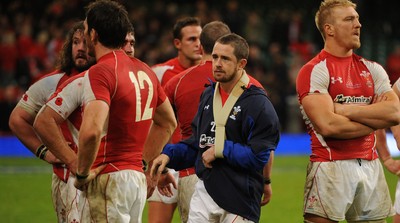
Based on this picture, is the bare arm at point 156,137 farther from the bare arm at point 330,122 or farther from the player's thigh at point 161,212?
the player's thigh at point 161,212

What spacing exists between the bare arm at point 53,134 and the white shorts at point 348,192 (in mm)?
2259

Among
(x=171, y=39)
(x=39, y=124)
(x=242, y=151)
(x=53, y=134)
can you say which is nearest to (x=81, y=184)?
(x=53, y=134)

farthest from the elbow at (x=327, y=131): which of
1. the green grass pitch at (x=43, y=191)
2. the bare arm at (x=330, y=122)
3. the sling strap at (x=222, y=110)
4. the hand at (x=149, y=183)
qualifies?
the green grass pitch at (x=43, y=191)

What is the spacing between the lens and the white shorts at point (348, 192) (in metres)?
7.42

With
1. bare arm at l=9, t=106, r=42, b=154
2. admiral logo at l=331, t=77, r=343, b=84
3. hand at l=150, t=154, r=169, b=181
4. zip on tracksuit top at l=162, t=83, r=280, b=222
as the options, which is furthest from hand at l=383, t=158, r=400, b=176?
bare arm at l=9, t=106, r=42, b=154

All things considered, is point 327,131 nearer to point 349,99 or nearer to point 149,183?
point 349,99

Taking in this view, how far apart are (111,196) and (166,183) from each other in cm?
154

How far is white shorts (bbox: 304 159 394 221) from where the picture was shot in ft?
24.3

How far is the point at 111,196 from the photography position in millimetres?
6465

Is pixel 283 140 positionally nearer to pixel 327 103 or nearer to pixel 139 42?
pixel 139 42

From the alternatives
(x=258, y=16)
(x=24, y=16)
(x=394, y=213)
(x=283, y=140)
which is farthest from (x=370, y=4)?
(x=394, y=213)

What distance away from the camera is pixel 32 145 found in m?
7.66

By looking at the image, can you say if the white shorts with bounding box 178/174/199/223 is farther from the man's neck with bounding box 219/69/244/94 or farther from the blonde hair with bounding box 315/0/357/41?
the blonde hair with bounding box 315/0/357/41

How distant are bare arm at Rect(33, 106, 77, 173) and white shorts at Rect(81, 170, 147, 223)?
26cm
